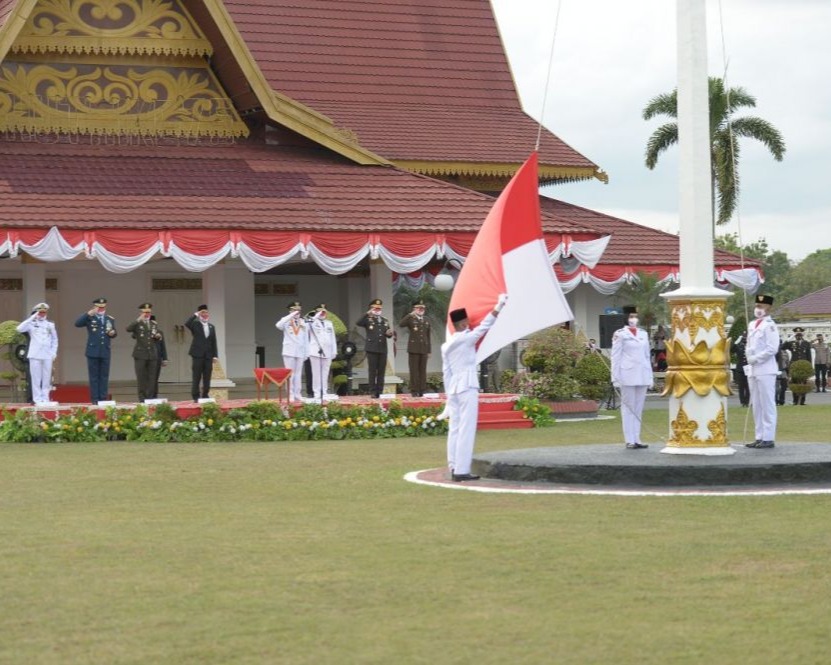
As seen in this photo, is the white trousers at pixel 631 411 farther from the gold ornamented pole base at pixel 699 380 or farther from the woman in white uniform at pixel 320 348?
the woman in white uniform at pixel 320 348

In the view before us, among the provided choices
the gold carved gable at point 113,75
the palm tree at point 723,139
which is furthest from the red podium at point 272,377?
the palm tree at point 723,139

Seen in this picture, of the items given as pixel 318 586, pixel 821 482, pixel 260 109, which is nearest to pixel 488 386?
pixel 260 109

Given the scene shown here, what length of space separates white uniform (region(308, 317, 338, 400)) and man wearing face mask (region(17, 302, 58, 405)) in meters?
3.82

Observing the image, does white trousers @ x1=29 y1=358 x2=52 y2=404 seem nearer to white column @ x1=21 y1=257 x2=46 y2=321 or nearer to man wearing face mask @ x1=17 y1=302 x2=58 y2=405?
man wearing face mask @ x1=17 y1=302 x2=58 y2=405

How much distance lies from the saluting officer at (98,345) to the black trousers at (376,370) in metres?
4.00

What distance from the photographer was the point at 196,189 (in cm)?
2666

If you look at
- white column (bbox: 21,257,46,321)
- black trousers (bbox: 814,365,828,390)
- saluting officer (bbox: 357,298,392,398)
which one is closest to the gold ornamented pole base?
saluting officer (bbox: 357,298,392,398)

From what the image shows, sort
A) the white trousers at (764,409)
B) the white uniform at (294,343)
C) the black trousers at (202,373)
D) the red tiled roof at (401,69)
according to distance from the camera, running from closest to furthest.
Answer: the white trousers at (764,409) → the black trousers at (202,373) → the white uniform at (294,343) → the red tiled roof at (401,69)

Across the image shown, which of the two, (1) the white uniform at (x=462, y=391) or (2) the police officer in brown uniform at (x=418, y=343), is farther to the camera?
(2) the police officer in brown uniform at (x=418, y=343)

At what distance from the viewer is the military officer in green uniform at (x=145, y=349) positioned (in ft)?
76.9

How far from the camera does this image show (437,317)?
1356 inches

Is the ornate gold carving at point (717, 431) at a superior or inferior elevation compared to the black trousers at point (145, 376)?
inferior

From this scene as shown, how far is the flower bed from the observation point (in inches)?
826

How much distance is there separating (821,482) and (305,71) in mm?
23172
